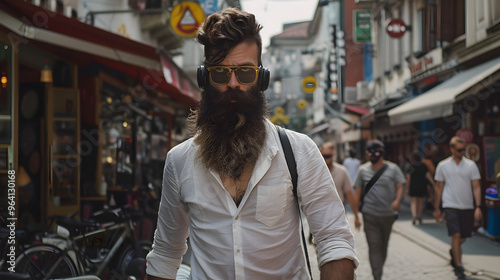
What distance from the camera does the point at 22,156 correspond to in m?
5.66

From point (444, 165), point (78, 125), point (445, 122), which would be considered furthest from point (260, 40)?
point (445, 122)

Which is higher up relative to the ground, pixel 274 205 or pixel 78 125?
pixel 78 125

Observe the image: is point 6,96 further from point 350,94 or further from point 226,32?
point 350,94

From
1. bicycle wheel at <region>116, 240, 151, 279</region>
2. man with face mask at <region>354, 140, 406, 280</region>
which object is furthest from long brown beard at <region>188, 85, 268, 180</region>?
man with face mask at <region>354, 140, 406, 280</region>

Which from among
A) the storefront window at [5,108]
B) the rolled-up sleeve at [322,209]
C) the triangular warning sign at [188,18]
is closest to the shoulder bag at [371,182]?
the storefront window at [5,108]

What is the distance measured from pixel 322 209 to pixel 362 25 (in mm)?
20577

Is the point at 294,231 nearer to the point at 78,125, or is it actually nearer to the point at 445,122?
the point at 78,125

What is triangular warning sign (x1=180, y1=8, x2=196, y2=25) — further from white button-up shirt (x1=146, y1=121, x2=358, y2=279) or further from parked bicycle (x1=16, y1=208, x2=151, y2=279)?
white button-up shirt (x1=146, y1=121, x2=358, y2=279)

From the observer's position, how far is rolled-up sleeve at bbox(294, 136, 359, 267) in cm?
210

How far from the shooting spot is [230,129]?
7.51 feet

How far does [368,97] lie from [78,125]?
2135 centimetres

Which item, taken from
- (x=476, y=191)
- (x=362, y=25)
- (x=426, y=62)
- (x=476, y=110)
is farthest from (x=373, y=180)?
(x=362, y=25)

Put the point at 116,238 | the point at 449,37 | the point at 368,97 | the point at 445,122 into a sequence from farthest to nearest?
1. the point at 368,97
2. the point at 445,122
3. the point at 449,37
4. the point at 116,238

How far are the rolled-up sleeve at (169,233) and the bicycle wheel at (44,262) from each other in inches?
105
